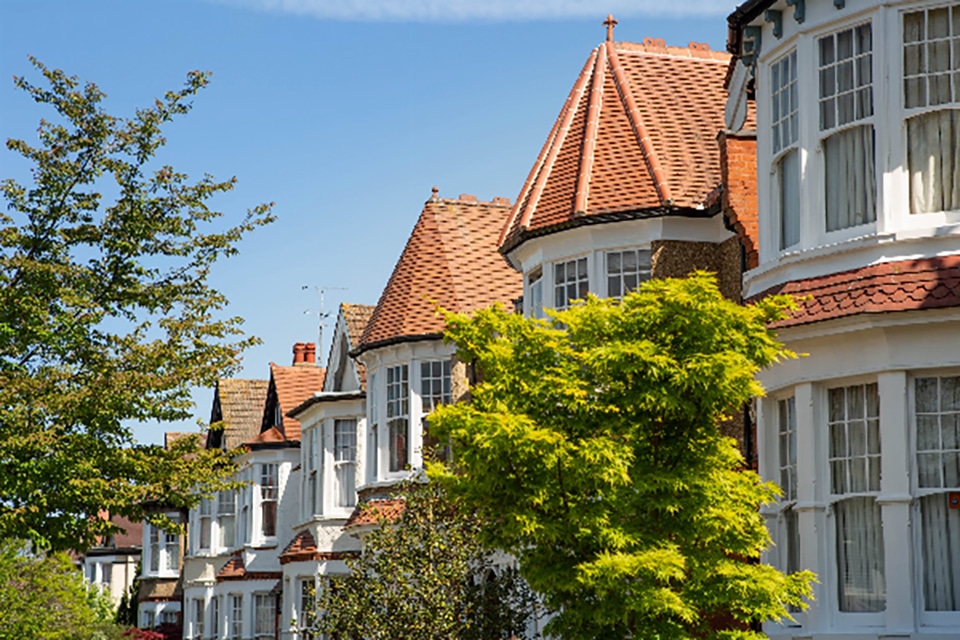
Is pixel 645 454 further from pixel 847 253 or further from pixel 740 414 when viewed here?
pixel 740 414

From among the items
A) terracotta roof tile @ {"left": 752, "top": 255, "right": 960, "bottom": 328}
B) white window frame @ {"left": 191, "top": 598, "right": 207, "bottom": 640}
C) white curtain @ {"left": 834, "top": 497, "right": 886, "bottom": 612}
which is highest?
terracotta roof tile @ {"left": 752, "top": 255, "right": 960, "bottom": 328}

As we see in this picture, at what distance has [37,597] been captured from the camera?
31125 millimetres

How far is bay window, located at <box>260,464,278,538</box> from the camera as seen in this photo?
44.7 m

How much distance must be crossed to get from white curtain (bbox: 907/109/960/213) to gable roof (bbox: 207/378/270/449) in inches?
1476

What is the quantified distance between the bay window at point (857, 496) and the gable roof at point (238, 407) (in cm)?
3677

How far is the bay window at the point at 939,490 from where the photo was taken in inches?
562

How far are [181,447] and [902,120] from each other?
50.0ft

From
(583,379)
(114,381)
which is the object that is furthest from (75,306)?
(583,379)

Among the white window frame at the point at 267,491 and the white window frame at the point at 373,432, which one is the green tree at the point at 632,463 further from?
the white window frame at the point at 267,491

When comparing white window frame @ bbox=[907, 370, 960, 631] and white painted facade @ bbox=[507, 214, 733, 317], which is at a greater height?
white painted facade @ bbox=[507, 214, 733, 317]

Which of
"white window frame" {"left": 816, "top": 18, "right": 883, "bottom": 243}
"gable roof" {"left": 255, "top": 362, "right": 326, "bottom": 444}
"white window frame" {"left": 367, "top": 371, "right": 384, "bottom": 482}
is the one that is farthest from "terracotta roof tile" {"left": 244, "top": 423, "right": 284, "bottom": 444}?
"white window frame" {"left": 816, "top": 18, "right": 883, "bottom": 243}

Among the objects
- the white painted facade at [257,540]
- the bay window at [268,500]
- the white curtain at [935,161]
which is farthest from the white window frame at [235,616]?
the white curtain at [935,161]

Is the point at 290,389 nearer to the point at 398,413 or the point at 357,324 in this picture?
the point at 357,324

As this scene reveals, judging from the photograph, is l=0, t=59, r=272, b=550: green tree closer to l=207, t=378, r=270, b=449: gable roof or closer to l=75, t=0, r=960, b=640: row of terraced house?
l=75, t=0, r=960, b=640: row of terraced house
